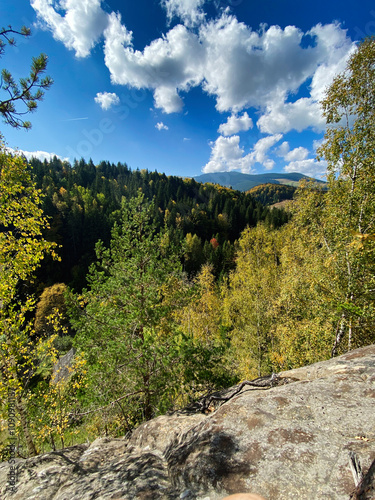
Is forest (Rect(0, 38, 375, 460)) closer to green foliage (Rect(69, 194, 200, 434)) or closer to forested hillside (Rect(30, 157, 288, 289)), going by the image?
green foliage (Rect(69, 194, 200, 434))

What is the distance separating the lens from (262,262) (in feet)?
82.0

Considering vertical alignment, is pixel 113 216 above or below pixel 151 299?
above

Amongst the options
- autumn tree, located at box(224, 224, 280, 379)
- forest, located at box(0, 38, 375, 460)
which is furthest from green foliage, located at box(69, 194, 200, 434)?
autumn tree, located at box(224, 224, 280, 379)

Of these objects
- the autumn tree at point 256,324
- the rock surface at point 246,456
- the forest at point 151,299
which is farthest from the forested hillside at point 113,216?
the autumn tree at point 256,324

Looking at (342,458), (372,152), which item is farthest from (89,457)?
(372,152)

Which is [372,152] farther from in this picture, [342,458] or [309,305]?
[342,458]

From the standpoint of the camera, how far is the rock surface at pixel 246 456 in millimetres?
2645

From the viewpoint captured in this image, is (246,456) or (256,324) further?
(256,324)

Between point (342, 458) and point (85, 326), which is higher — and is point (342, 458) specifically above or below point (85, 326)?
below

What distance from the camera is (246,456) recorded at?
3.02 m

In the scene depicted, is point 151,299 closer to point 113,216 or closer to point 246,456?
point 246,456

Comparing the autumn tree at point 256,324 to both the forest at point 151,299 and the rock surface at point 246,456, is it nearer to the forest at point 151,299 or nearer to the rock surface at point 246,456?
the forest at point 151,299

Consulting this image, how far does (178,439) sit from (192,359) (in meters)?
2.29

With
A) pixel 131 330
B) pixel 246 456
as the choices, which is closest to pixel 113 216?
pixel 131 330
